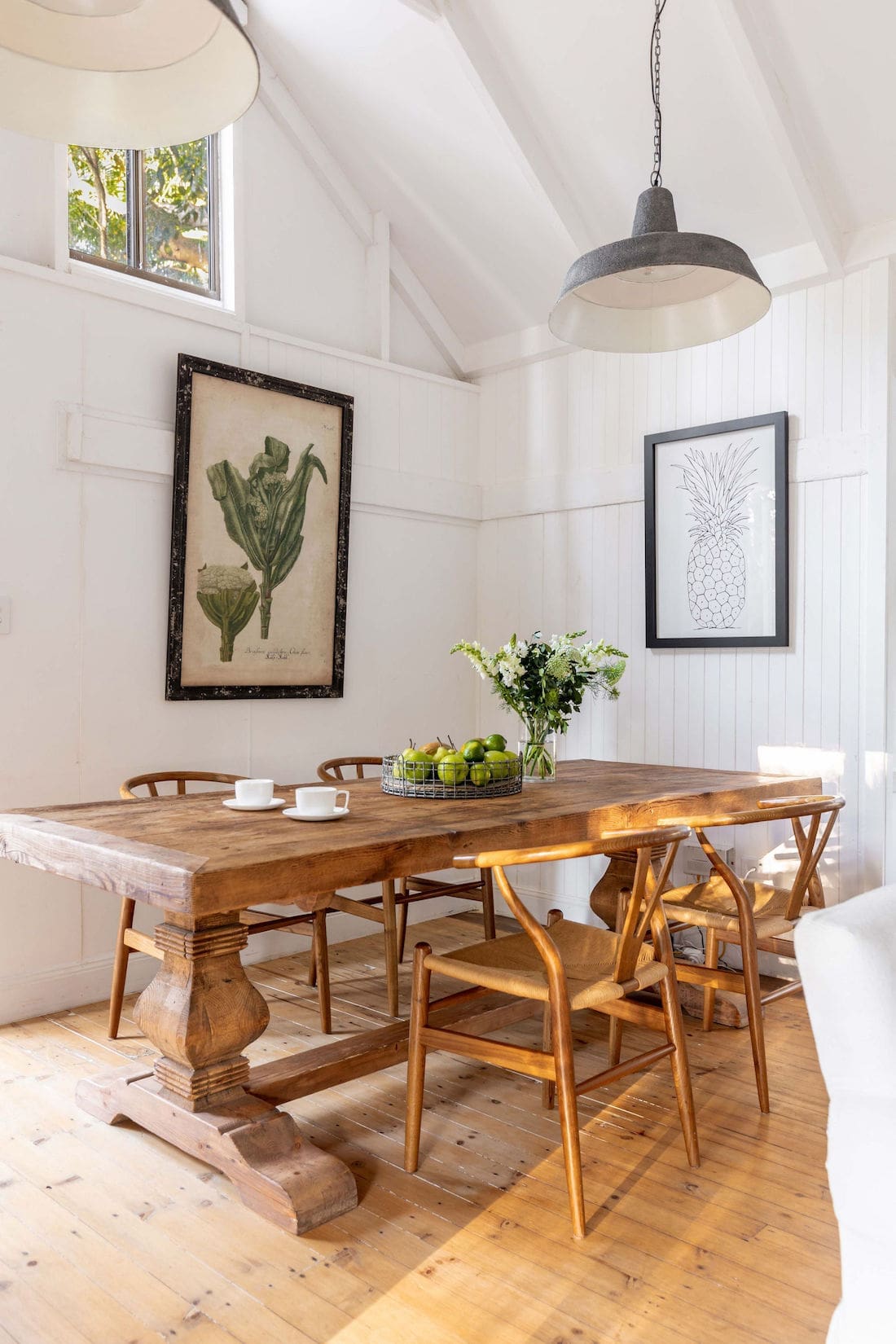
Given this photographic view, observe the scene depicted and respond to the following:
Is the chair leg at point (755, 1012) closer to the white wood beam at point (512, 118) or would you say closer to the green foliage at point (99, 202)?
the white wood beam at point (512, 118)

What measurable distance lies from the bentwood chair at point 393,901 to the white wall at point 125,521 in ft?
1.51

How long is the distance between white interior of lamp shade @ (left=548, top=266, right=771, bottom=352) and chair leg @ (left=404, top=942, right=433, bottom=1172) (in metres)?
1.63

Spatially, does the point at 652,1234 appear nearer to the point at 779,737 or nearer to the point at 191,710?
the point at 779,737

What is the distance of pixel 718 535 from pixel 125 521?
220cm

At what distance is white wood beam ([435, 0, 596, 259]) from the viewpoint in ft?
11.2

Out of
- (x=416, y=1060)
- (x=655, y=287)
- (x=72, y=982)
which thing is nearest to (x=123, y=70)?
(x=655, y=287)

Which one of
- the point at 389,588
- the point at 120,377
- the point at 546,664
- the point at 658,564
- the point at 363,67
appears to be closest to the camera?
the point at 546,664

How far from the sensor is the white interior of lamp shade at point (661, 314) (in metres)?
2.56

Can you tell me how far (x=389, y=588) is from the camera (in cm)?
447

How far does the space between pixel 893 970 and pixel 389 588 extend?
3561 millimetres

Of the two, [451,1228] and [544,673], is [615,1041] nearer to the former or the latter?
[451,1228]

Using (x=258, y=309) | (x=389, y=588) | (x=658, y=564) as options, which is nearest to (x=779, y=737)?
(x=658, y=564)

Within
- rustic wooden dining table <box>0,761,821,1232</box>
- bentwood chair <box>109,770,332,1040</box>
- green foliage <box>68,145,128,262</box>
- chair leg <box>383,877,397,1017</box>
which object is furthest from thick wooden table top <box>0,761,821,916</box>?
green foliage <box>68,145,128,262</box>

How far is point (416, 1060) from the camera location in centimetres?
219
